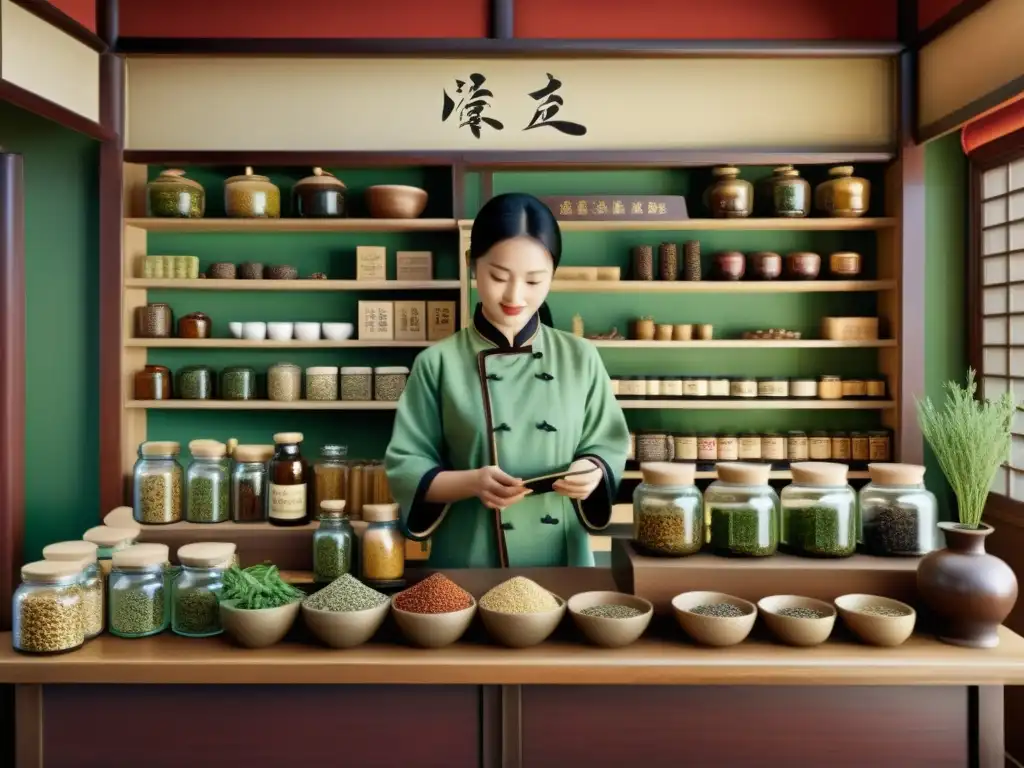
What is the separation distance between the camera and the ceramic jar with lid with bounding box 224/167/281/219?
3396 millimetres

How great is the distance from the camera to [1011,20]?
2.70 metres

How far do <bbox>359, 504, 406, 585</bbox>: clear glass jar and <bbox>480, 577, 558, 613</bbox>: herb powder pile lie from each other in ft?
1.16

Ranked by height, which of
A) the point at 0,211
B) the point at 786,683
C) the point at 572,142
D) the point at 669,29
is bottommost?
the point at 786,683

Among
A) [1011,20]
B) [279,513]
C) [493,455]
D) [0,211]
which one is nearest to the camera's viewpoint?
[493,455]

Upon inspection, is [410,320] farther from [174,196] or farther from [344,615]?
[344,615]

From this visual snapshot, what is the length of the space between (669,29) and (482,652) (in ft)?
10.4

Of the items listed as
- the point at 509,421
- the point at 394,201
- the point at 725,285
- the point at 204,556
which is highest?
the point at 394,201

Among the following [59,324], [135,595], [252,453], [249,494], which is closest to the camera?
[135,595]

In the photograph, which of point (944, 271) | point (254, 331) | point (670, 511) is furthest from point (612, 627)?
point (944, 271)

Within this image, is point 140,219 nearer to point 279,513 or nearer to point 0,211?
point 0,211

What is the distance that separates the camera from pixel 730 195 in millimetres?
3396

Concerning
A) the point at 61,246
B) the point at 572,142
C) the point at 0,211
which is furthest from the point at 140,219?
the point at 572,142

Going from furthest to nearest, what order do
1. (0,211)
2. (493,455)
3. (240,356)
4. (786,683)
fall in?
(240,356)
(0,211)
(493,455)
(786,683)

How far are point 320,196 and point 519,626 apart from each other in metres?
2.60
